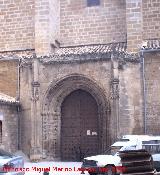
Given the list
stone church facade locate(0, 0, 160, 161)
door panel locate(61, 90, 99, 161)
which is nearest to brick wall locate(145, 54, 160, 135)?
stone church facade locate(0, 0, 160, 161)

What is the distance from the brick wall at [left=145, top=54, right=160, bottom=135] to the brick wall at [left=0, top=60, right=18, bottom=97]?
21.0 ft

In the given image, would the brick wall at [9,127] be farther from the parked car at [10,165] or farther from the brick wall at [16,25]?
the parked car at [10,165]

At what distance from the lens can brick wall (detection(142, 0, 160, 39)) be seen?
18.9 metres

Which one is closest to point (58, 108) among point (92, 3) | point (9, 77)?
point (9, 77)

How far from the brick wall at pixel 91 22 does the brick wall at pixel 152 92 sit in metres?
3.00

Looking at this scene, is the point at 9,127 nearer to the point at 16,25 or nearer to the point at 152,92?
the point at 16,25

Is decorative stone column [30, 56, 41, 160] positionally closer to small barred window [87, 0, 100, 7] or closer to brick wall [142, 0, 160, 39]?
small barred window [87, 0, 100, 7]

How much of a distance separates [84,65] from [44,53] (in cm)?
303

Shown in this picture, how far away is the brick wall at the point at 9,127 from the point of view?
16.6 m

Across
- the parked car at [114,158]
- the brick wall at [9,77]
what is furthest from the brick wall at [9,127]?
the parked car at [114,158]

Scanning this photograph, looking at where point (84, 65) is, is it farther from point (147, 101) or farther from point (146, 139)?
point (146, 139)

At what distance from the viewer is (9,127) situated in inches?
671

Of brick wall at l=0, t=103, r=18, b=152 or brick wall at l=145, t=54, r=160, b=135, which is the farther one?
brick wall at l=0, t=103, r=18, b=152

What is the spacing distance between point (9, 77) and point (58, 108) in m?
2.98
